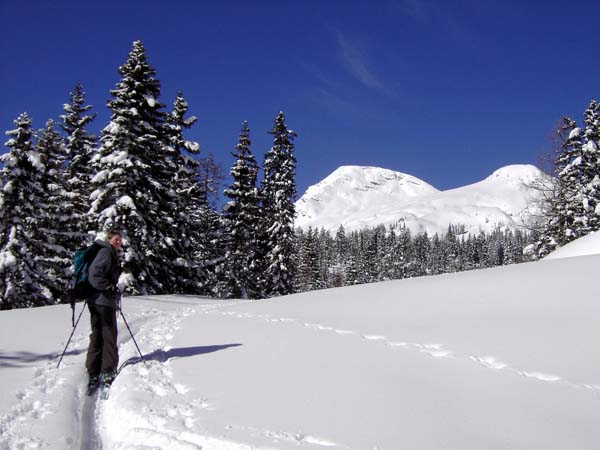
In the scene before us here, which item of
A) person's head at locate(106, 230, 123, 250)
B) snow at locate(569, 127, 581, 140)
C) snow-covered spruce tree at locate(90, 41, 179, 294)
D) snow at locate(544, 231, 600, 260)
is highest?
snow at locate(569, 127, 581, 140)

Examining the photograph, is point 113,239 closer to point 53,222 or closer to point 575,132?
point 53,222

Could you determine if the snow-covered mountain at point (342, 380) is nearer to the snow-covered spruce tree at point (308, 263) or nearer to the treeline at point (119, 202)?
the treeline at point (119, 202)

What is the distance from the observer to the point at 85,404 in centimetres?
567

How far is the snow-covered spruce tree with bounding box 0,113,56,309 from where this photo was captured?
18.7 metres

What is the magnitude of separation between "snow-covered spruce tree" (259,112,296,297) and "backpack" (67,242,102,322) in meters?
25.0

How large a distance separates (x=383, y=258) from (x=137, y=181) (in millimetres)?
81383

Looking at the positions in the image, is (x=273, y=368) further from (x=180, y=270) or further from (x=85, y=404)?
(x=180, y=270)

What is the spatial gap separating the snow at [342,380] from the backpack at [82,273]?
1248 millimetres

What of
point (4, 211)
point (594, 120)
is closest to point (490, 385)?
point (4, 211)

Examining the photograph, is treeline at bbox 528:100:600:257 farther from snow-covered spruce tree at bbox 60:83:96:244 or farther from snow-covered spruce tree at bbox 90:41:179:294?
snow-covered spruce tree at bbox 60:83:96:244

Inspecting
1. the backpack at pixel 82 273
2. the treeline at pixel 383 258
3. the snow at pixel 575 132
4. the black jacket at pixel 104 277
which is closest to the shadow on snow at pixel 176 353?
the black jacket at pixel 104 277

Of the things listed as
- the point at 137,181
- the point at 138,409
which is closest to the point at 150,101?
the point at 137,181

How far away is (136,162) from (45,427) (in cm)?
1767

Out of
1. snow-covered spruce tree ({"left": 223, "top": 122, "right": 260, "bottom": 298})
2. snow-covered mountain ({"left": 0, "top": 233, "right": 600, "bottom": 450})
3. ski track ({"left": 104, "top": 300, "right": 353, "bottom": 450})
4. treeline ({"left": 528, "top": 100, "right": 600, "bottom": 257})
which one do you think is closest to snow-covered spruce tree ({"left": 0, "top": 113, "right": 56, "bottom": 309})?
snow-covered mountain ({"left": 0, "top": 233, "right": 600, "bottom": 450})
